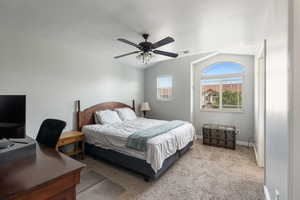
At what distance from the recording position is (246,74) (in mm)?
4023

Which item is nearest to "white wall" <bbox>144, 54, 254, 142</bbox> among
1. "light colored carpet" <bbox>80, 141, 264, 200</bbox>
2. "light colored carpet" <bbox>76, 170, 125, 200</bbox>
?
"light colored carpet" <bbox>80, 141, 264, 200</bbox>

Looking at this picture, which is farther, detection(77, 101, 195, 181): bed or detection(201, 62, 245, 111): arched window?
detection(201, 62, 245, 111): arched window

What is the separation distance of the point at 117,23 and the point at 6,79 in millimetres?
2143

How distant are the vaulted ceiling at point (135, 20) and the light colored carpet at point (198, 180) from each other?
2578 millimetres

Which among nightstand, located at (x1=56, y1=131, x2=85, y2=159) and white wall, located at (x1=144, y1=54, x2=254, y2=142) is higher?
white wall, located at (x1=144, y1=54, x2=254, y2=142)

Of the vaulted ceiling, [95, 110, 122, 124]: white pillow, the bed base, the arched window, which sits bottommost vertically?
the bed base

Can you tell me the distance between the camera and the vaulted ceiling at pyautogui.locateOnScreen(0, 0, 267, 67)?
1.86 m

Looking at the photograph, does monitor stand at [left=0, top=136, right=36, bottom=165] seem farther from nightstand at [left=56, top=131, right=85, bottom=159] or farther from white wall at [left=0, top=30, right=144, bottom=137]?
white wall at [left=0, top=30, right=144, bottom=137]

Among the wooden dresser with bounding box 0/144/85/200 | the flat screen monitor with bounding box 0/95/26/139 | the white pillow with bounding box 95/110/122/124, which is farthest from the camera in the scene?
A: the white pillow with bounding box 95/110/122/124

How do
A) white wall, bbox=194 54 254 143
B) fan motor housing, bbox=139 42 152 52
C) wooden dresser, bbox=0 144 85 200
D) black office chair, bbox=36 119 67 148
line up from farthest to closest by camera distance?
1. white wall, bbox=194 54 254 143
2. fan motor housing, bbox=139 42 152 52
3. black office chair, bbox=36 119 67 148
4. wooden dresser, bbox=0 144 85 200

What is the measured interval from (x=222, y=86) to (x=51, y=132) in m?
4.45

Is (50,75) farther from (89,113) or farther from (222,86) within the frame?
(222,86)

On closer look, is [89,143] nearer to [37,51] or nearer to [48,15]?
[37,51]

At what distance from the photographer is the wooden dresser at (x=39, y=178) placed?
2.85 ft
